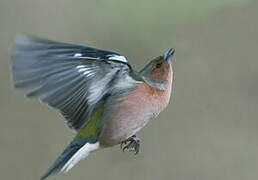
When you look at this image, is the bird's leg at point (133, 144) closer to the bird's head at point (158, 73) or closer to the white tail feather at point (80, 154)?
the white tail feather at point (80, 154)

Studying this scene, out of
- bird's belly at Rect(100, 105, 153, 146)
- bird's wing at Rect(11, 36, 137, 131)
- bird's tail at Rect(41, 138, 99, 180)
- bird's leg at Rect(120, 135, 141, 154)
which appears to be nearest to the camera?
bird's wing at Rect(11, 36, 137, 131)

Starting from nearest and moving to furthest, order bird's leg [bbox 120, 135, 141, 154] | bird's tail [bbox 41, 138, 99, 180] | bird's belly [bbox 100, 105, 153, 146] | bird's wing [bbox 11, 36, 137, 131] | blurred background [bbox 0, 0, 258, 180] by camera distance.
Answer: bird's wing [bbox 11, 36, 137, 131] < bird's tail [bbox 41, 138, 99, 180] < bird's belly [bbox 100, 105, 153, 146] < bird's leg [bbox 120, 135, 141, 154] < blurred background [bbox 0, 0, 258, 180]

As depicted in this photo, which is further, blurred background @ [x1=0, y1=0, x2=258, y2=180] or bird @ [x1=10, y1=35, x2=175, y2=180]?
blurred background @ [x1=0, y1=0, x2=258, y2=180]

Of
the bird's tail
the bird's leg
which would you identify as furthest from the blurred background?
the bird's tail

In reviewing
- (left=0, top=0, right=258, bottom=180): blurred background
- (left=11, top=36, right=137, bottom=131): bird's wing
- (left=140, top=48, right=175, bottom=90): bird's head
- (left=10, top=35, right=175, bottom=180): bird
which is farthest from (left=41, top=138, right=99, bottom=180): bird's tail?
(left=0, top=0, right=258, bottom=180): blurred background

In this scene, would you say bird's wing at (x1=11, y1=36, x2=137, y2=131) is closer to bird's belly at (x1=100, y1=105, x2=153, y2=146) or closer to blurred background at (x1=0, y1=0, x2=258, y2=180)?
bird's belly at (x1=100, y1=105, x2=153, y2=146)

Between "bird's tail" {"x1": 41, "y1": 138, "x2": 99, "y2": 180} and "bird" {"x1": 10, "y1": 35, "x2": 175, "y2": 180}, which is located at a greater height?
"bird" {"x1": 10, "y1": 35, "x2": 175, "y2": 180}

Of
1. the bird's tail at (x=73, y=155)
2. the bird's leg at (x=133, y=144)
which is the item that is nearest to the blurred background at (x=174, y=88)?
the bird's leg at (x=133, y=144)
